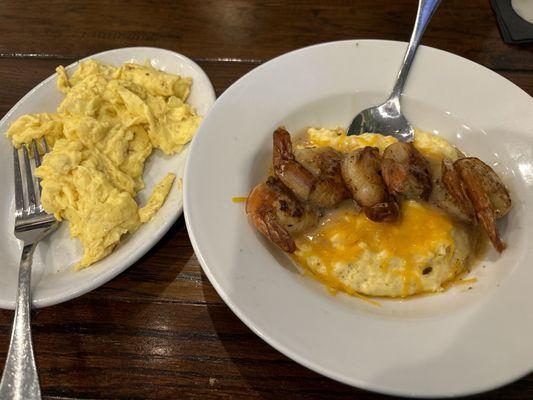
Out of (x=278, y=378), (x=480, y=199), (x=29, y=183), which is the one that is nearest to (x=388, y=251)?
(x=480, y=199)

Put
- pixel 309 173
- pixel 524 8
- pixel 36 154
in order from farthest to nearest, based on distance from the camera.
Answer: pixel 524 8 → pixel 36 154 → pixel 309 173

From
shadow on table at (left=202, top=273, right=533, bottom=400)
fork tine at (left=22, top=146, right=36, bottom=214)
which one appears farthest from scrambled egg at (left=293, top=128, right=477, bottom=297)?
fork tine at (left=22, top=146, right=36, bottom=214)

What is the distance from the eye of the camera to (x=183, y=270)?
1996mm

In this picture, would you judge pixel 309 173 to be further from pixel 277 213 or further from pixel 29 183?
pixel 29 183

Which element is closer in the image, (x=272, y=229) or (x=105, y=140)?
(x=272, y=229)

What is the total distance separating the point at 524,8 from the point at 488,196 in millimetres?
2041

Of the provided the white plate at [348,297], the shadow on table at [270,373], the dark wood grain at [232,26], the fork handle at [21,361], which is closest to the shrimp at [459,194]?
the white plate at [348,297]

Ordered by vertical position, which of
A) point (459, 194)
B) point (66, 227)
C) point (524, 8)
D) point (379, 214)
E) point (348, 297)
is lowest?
point (66, 227)

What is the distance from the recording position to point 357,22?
3.06m

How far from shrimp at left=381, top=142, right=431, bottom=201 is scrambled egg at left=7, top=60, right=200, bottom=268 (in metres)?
1.15

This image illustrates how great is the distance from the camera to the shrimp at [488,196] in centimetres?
172

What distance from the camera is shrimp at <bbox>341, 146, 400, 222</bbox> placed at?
1.78 m

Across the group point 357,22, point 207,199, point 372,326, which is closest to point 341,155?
point 207,199

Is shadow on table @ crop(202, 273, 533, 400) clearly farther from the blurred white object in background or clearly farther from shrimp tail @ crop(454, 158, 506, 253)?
the blurred white object in background
